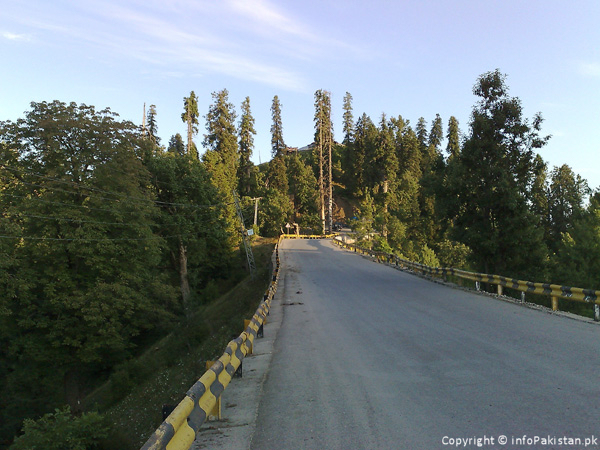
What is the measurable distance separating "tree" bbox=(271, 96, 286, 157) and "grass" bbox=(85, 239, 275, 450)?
46043 millimetres

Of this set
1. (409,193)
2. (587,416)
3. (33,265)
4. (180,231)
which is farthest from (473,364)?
(409,193)

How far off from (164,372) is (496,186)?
19121 millimetres

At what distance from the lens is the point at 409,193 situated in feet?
244

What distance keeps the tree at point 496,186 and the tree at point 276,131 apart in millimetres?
67732

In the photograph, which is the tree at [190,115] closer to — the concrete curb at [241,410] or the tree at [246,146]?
the tree at [246,146]

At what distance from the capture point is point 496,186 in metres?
23.6

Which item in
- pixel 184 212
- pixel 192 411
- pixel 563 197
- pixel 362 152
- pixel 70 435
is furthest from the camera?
pixel 362 152

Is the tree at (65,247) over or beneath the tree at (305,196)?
beneath

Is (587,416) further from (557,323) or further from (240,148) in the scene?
(240,148)

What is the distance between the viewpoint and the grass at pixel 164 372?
32.4 ft

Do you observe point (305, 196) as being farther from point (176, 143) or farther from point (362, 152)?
point (176, 143)

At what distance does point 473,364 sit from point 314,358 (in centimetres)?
274

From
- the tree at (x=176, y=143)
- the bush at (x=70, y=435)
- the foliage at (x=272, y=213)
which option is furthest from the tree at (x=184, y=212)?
the tree at (x=176, y=143)

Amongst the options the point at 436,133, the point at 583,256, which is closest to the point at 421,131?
the point at 436,133
